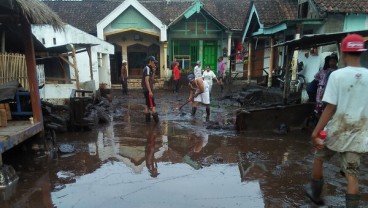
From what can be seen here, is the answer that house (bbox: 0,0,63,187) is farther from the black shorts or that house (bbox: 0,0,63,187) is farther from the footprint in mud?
the black shorts

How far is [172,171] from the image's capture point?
200 inches

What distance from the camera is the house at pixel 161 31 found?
20531 mm

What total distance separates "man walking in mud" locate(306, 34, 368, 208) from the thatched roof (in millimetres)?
4470

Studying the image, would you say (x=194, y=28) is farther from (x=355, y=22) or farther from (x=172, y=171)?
(x=172, y=171)

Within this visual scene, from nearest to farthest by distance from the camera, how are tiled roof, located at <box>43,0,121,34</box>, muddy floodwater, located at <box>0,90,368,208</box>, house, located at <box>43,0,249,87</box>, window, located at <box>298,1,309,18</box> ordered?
1. muddy floodwater, located at <box>0,90,368,208</box>
2. window, located at <box>298,1,309,18</box>
3. house, located at <box>43,0,249,87</box>
4. tiled roof, located at <box>43,0,121,34</box>

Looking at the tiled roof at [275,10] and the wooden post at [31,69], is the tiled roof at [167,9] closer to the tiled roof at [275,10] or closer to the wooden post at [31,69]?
the tiled roof at [275,10]

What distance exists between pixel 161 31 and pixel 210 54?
4.63m

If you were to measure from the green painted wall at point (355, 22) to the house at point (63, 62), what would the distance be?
9.96m

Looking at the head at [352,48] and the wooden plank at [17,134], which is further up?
the head at [352,48]

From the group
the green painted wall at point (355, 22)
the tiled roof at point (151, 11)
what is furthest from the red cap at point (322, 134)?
the tiled roof at point (151, 11)

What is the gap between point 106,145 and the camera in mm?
6699

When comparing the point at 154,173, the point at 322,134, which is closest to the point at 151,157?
the point at 154,173

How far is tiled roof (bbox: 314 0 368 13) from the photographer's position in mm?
11195

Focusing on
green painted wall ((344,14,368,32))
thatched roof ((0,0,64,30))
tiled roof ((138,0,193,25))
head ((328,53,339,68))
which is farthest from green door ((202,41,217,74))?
thatched roof ((0,0,64,30))
